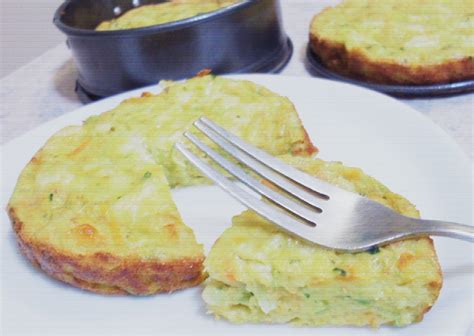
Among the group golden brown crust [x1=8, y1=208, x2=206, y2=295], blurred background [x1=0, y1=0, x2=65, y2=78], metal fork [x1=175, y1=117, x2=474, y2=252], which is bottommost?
blurred background [x1=0, y1=0, x2=65, y2=78]

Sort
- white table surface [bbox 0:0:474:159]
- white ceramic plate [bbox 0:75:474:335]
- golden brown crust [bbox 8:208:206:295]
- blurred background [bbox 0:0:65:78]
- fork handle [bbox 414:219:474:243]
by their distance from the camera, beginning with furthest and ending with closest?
blurred background [bbox 0:0:65:78], white table surface [bbox 0:0:474:159], golden brown crust [bbox 8:208:206:295], white ceramic plate [bbox 0:75:474:335], fork handle [bbox 414:219:474:243]

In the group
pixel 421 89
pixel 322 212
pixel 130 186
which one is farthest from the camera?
pixel 421 89

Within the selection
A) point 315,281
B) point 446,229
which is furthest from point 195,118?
point 446,229

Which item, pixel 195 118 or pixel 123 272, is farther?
pixel 195 118

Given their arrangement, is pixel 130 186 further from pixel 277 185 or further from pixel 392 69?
pixel 392 69

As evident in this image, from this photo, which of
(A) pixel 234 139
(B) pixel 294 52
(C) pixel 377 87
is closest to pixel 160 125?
(A) pixel 234 139

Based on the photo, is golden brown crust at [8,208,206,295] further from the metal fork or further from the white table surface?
the white table surface

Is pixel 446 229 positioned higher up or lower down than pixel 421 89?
higher up

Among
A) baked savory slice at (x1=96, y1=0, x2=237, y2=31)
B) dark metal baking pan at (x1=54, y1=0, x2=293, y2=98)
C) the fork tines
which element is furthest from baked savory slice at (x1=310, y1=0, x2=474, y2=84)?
the fork tines

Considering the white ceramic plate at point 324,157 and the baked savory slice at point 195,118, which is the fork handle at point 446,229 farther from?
the baked savory slice at point 195,118
